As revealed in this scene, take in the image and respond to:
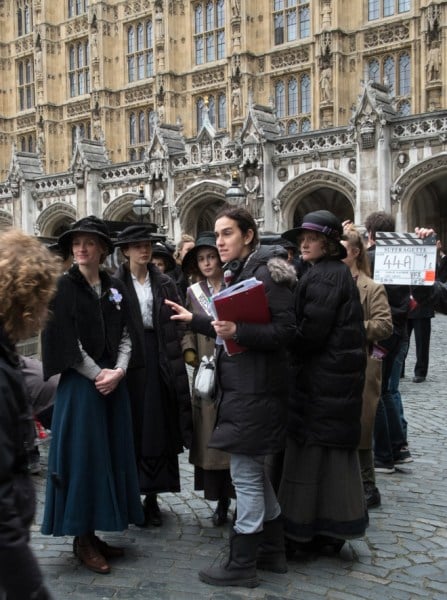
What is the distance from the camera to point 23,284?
228 centimetres

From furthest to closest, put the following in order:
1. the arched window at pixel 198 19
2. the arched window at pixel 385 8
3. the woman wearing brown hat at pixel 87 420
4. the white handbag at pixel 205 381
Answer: the arched window at pixel 198 19 < the arched window at pixel 385 8 < the white handbag at pixel 205 381 < the woman wearing brown hat at pixel 87 420

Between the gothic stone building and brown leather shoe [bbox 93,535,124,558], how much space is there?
1262 centimetres

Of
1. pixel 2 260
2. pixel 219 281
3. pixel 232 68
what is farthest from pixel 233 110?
pixel 2 260

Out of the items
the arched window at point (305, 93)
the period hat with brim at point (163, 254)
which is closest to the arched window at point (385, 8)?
the arched window at point (305, 93)

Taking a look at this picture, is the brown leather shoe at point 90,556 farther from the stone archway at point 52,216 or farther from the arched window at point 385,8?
the arched window at point 385,8

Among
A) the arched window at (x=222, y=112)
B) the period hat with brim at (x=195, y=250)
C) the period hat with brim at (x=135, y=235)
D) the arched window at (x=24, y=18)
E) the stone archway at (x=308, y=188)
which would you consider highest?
the arched window at (x=24, y=18)

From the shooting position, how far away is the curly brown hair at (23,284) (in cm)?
227

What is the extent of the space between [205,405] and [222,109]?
99.4ft

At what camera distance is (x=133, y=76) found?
36562 millimetres

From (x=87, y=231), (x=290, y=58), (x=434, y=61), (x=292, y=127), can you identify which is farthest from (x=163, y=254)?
(x=290, y=58)

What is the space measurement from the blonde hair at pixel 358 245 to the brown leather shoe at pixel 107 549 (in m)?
2.62

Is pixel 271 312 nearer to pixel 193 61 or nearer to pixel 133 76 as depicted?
pixel 193 61

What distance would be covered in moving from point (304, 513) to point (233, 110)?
96.1ft

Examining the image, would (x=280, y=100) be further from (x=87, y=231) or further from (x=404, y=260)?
(x=87, y=231)
